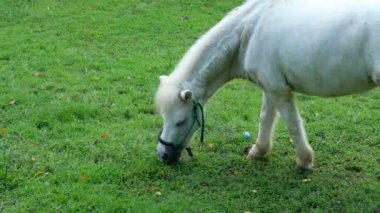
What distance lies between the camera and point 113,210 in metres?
4.70

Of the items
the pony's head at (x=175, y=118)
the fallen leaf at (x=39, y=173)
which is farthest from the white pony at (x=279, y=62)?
the fallen leaf at (x=39, y=173)

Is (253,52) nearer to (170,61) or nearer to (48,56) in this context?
(170,61)

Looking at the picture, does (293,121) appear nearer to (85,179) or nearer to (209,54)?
(209,54)

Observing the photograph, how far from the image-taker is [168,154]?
17.4ft

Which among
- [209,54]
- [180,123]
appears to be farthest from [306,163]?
[209,54]

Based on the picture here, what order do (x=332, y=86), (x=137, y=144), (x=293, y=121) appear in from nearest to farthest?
(x=332, y=86) → (x=293, y=121) → (x=137, y=144)

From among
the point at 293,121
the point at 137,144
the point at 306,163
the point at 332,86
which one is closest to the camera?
the point at 332,86

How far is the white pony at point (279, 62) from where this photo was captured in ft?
14.7

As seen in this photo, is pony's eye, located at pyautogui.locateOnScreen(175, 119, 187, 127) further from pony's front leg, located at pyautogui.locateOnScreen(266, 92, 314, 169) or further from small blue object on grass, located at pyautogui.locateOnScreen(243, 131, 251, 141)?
small blue object on grass, located at pyautogui.locateOnScreen(243, 131, 251, 141)

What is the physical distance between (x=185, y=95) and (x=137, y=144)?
1.09 m

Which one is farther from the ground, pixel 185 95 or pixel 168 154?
pixel 185 95


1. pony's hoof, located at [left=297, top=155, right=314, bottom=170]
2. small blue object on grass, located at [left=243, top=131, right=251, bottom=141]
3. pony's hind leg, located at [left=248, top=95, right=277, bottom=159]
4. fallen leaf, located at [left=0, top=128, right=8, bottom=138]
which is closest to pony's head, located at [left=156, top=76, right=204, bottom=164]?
pony's hind leg, located at [left=248, top=95, right=277, bottom=159]

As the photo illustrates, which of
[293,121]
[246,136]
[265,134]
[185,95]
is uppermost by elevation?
[185,95]

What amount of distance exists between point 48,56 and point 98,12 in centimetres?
258
